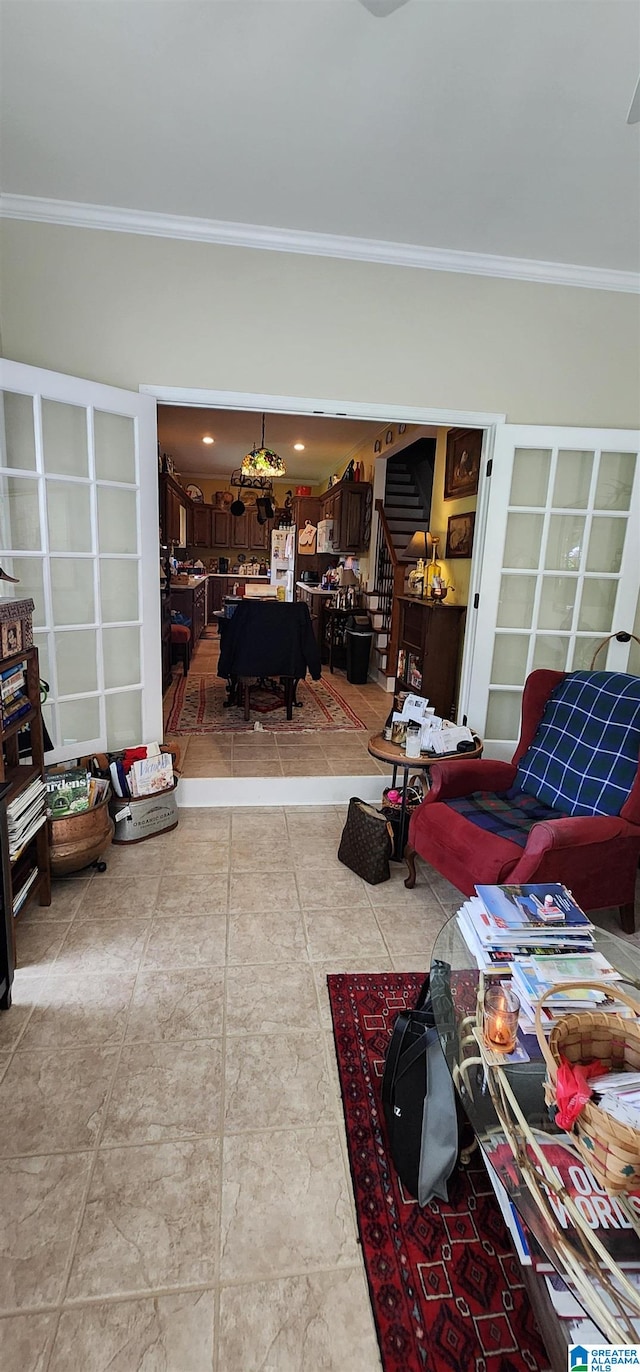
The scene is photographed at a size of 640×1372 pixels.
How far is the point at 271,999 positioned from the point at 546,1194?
3.65ft

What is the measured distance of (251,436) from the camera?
7336mm

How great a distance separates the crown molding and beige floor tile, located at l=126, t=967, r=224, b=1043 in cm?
320

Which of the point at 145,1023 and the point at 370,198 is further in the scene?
the point at 370,198

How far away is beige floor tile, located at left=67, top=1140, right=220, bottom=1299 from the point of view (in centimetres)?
121

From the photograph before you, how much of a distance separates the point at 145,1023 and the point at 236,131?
120 inches

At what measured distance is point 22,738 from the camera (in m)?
2.63

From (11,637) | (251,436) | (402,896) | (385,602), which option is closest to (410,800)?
(402,896)

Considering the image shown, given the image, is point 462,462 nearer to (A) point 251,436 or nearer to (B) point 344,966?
(B) point 344,966

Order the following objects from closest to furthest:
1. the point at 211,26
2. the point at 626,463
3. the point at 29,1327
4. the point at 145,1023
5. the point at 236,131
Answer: the point at 29,1327 → the point at 211,26 → the point at 145,1023 → the point at 236,131 → the point at 626,463

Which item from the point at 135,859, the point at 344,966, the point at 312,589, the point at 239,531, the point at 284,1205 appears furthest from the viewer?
the point at 239,531

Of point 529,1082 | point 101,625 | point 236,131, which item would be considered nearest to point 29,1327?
point 529,1082

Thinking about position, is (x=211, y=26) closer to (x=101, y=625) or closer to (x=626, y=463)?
(x=101, y=625)

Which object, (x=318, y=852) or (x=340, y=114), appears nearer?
(x=340, y=114)

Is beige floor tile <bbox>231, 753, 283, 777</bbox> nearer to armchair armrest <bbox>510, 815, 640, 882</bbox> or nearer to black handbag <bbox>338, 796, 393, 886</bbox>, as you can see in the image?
black handbag <bbox>338, 796, 393, 886</bbox>
